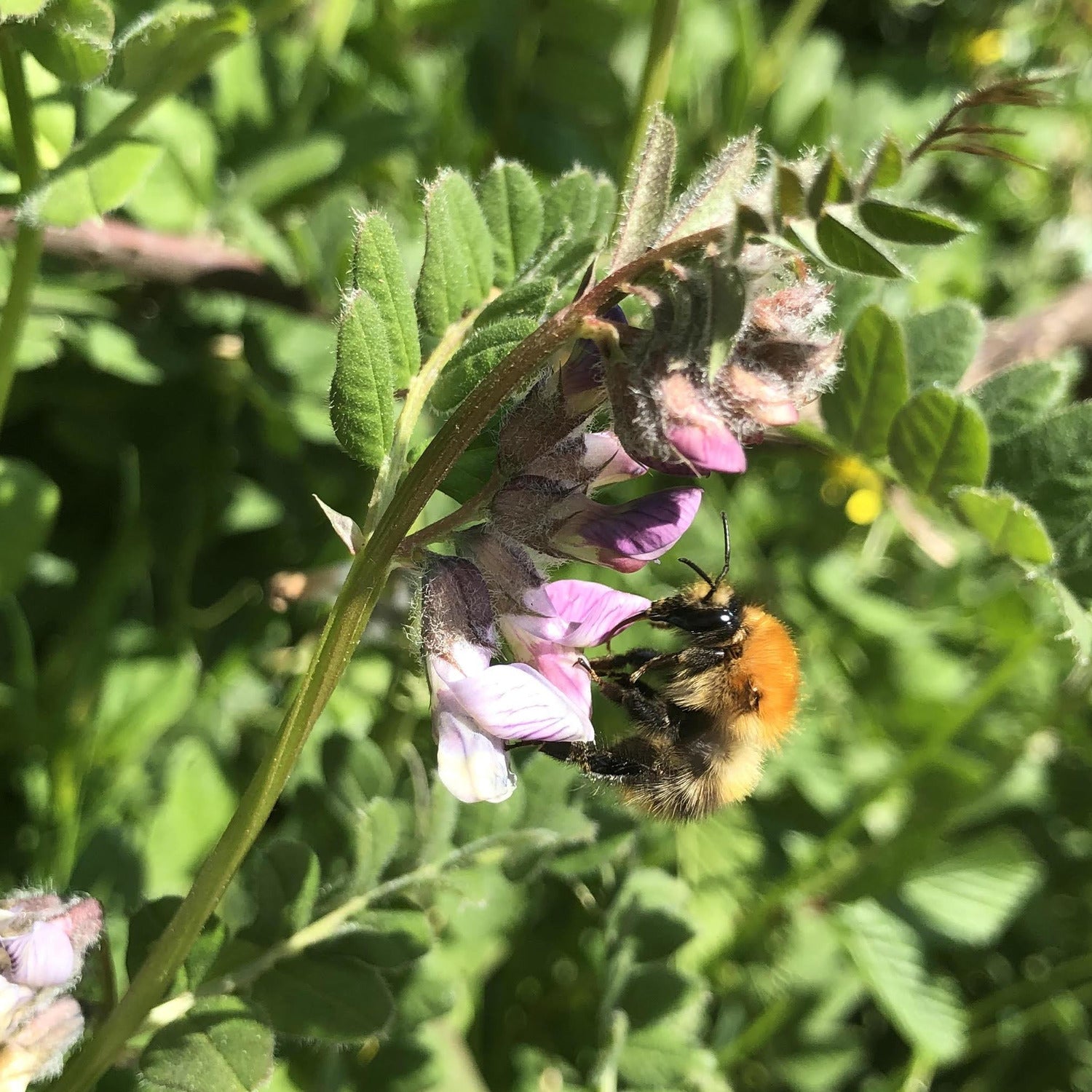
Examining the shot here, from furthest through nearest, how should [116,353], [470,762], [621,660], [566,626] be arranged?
[116,353] < [621,660] < [566,626] < [470,762]

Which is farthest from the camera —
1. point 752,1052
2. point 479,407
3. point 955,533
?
point 955,533

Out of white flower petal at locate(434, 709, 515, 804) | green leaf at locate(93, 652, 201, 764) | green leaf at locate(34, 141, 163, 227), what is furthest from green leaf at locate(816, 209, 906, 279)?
green leaf at locate(93, 652, 201, 764)

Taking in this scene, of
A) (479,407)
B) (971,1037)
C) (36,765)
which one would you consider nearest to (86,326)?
(36,765)

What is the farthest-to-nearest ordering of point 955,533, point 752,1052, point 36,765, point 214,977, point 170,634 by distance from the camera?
point 955,533 < point 752,1052 < point 170,634 < point 36,765 < point 214,977

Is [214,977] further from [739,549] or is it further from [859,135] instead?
[859,135]

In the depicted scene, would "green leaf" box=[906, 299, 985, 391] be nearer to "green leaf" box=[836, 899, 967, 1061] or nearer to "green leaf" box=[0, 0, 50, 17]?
"green leaf" box=[0, 0, 50, 17]

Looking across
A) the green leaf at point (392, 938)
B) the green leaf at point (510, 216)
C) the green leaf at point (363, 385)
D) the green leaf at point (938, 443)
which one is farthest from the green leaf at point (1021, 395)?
the green leaf at point (392, 938)

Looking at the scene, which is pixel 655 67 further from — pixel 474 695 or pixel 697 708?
pixel 474 695

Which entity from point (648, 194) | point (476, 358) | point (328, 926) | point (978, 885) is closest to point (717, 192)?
point (648, 194)
